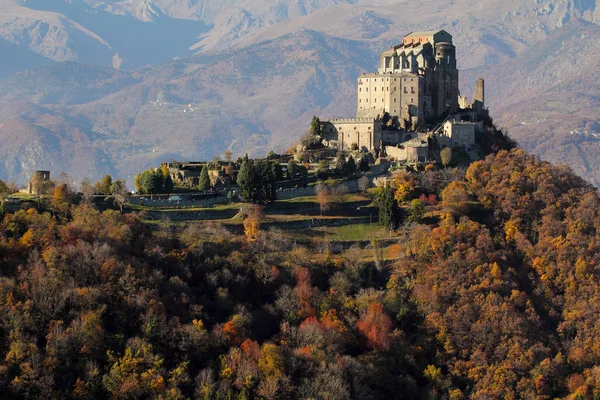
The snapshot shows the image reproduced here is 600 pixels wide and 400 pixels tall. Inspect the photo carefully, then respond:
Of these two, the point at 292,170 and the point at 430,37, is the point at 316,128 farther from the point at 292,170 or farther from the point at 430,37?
the point at 430,37

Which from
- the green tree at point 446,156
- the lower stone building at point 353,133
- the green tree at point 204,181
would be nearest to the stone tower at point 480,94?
the lower stone building at point 353,133

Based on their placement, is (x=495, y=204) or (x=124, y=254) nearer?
(x=124, y=254)

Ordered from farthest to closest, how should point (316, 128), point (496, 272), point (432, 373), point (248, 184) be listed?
point (316, 128) < point (248, 184) < point (496, 272) < point (432, 373)

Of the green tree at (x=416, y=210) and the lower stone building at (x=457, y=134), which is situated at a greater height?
the lower stone building at (x=457, y=134)

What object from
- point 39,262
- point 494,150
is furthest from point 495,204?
point 39,262

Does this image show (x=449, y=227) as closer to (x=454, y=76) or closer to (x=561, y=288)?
(x=561, y=288)

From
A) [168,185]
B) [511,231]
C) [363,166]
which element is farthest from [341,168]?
[511,231]

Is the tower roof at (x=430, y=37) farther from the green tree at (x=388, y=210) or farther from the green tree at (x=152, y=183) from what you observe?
the green tree at (x=152, y=183)
